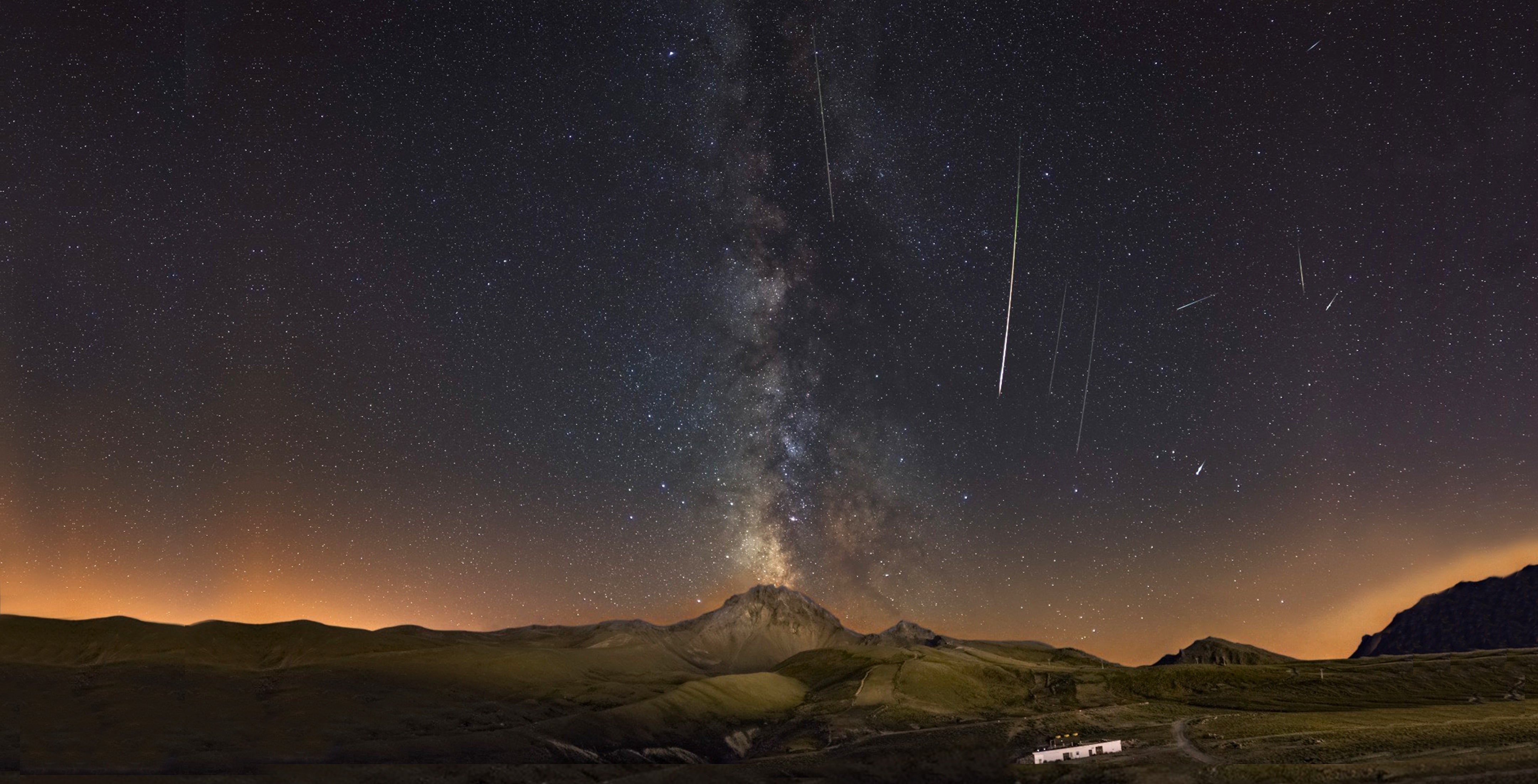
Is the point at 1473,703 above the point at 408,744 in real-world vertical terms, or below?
above

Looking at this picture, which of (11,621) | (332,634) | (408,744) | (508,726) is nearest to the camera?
(408,744)

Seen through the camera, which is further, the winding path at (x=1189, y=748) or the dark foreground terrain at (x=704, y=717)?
the dark foreground terrain at (x=704, y=717)

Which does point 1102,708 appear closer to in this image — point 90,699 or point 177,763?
point 177,763

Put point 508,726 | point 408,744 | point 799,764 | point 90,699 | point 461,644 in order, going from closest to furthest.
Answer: point 799,764
point 408,744
point 90,699
point 508,726
point 461,644

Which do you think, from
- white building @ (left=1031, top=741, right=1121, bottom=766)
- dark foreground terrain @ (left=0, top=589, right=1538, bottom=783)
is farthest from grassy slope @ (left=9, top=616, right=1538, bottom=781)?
white building @ (left=1031, top=741, right=1121, bottom=766)

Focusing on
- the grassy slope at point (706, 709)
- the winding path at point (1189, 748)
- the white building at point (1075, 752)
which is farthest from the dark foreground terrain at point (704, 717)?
the white building at point (1075, 752)

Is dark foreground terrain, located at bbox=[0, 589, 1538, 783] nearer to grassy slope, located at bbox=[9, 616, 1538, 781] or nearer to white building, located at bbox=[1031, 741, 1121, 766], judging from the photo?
grassy slope, located at bbox=[9, 616, 1538, 781]

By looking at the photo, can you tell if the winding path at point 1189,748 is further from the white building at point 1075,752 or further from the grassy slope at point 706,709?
the white building at point 1075,752

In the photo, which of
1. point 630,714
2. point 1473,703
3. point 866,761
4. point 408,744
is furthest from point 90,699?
point 1473,703
